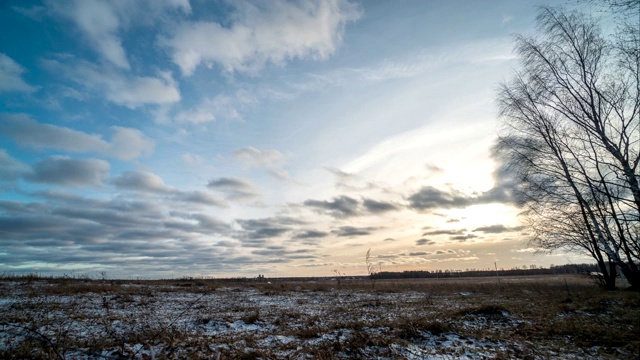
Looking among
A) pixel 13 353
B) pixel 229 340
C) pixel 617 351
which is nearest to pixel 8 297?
pixel 13 353

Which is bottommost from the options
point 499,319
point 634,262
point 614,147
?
point 499,319

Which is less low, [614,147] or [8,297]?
[614,147]

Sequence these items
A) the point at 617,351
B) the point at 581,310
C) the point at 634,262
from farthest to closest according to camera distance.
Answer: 1. the point at 634,262
2. the point at 581,310
3. the point at 617,351

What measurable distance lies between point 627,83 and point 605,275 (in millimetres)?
14416

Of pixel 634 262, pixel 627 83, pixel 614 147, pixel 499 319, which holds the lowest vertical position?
pixel 499 319

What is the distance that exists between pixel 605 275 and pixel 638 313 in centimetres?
1308

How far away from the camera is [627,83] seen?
14266 mm

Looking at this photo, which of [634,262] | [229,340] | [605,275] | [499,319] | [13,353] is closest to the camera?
[13,353]

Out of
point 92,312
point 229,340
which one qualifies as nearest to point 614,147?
point 229,340

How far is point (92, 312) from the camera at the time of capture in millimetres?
13727

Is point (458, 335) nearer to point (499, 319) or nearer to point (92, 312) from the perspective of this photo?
point (499, 319)

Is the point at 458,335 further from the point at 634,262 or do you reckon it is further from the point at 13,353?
the point at 634,262

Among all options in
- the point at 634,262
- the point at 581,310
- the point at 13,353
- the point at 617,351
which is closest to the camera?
the point at 13,353

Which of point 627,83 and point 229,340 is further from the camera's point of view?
point 627,83
